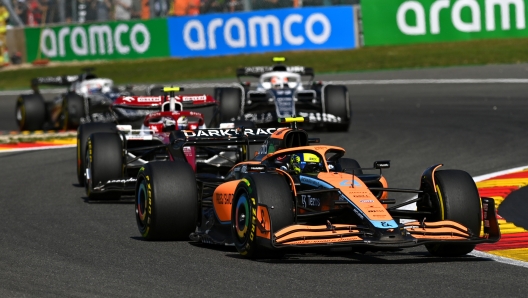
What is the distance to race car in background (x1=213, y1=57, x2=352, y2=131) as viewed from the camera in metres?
20.4

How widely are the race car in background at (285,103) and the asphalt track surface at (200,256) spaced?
781 millimetres

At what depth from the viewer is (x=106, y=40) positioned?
36031 millimetres

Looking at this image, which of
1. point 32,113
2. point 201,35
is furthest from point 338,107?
point 201,35

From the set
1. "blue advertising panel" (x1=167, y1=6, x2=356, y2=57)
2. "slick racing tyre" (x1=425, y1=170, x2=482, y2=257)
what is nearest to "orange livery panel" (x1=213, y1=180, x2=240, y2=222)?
"slick racing tyre" (x1=425, y1=170, x2=482, y2=257)

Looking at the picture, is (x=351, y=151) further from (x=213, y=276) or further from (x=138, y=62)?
(x=138, y=62)

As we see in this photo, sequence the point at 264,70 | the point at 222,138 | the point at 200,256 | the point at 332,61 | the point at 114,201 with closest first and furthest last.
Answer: the point at 200,256 < the point at 222,138 < the point at 114,201 < the point at 264,70 < the point at 332,61

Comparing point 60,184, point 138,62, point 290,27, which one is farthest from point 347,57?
point 60,184

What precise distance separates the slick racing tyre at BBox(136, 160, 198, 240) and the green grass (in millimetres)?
21075

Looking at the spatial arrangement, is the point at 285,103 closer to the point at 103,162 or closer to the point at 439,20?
the point at 103,162

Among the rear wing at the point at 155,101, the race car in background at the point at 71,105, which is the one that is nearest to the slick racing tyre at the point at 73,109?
the race car in background at the point at 71,105

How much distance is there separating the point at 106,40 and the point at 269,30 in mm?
5931

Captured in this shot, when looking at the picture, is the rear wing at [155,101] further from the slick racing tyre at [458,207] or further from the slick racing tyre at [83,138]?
the slick racing tyre at [458,207]

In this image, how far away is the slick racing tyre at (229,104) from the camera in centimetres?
2061

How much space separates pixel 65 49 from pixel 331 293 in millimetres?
30176
